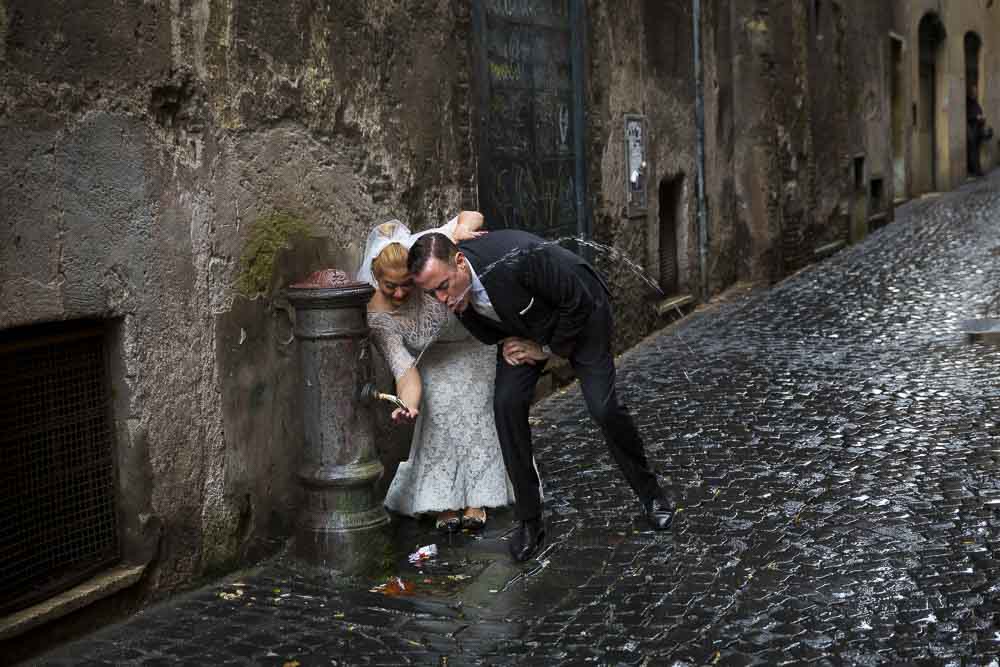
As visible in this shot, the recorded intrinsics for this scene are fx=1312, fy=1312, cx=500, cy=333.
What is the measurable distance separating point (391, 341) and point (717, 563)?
1640mm

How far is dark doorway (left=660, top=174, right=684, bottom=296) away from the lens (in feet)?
39.7

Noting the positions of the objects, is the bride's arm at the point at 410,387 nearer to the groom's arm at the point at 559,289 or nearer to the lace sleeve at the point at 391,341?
the lace sleeve at the point at 391,341

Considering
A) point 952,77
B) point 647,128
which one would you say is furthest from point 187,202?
point 952,77

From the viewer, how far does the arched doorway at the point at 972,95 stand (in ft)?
88.6

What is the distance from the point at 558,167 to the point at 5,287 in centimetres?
573

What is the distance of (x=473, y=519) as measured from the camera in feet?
19.2

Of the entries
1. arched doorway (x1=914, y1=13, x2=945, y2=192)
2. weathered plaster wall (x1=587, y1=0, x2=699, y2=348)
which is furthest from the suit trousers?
arched doorway (x1=914, y1=13, x2=945, y2=192)

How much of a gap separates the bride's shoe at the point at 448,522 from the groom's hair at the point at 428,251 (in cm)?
138

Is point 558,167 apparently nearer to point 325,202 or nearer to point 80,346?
point 325,202

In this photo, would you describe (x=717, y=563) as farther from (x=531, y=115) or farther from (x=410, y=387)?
(x=531, y=115)

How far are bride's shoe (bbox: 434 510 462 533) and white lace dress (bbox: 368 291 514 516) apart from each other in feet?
0.17

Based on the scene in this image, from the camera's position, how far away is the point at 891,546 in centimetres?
520

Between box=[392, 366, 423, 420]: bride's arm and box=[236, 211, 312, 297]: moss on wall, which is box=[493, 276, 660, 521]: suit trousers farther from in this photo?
box=[236, 211, 312, 297]: moss on wall

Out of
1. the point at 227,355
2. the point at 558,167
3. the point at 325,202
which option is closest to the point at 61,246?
the point at 227,355
